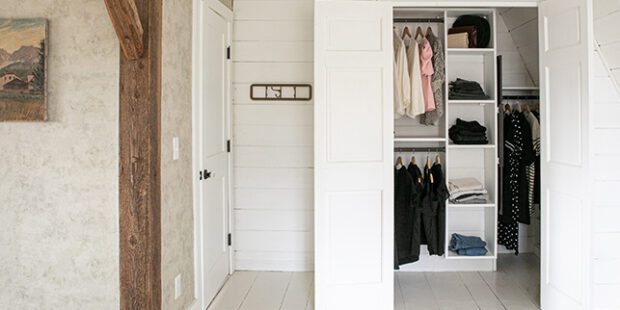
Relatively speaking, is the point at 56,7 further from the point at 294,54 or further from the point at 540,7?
the point at 540,7

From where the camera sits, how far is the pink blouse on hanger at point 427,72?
12.9ft

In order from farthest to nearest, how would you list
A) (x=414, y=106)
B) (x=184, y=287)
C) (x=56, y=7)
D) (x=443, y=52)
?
1. (x=443, y=52)
2. (x=414, y=106)
3. (x=184, y=287)
4. (x=56, y=7)

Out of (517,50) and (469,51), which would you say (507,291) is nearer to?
(469,51)

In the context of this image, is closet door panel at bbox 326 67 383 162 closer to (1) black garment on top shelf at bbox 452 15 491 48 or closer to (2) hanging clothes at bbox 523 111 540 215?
(1) black garment on top shelf at bbox 452 15 491 48

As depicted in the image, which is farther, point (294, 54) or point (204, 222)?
point (294, 54)

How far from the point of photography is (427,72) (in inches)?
156

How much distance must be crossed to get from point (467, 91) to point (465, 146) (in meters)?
0.46

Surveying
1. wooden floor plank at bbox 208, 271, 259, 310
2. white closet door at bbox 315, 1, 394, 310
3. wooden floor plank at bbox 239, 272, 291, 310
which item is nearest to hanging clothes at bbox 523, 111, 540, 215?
Answer: white closet door at bbox 315, 1, 394, 310

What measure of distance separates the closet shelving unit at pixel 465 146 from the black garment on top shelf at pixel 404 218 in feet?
1.24

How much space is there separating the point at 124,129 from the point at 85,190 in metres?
0.45

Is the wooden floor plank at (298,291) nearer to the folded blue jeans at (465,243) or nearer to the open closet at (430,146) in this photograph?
the open closet at (430,146)

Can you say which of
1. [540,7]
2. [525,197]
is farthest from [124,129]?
[525,197]

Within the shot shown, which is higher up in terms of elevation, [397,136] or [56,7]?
[56,7]

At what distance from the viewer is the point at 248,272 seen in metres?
4.31
